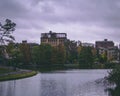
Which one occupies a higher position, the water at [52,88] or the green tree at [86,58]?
the green tree at [86,58]

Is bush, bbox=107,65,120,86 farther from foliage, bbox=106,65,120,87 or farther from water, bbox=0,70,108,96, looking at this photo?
water, bbox=0,70,108,96

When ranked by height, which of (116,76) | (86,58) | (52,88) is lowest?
(52,88)

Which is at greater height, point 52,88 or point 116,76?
point 116,76

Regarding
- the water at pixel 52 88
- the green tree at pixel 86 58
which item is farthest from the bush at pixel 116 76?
the green tree at pixel 86 58

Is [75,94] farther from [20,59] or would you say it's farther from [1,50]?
[20,59]

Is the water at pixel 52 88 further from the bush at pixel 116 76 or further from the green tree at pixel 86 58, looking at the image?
the green tree at pixel 86 58

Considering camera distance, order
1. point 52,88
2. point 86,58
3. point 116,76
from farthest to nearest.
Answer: point 86,58 < point 52,88 < point 116,76

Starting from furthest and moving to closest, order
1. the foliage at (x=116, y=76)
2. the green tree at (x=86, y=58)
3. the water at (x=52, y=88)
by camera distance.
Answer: the green tree at (x=86, y=58) < the foliage at (x=116, y=76) < the water at (x=52, y=88)

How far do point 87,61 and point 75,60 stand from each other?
1481 centimetres

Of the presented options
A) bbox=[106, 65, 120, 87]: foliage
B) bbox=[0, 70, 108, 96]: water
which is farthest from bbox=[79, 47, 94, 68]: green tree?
bbox=[106, 65, 120, 87]: foliage

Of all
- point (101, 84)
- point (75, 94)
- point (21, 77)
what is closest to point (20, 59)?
point (21, 77)

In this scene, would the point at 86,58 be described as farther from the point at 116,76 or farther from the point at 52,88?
the point at 116,76

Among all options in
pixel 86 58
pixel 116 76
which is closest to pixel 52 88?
pixel 116 76

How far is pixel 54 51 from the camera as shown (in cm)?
15588
